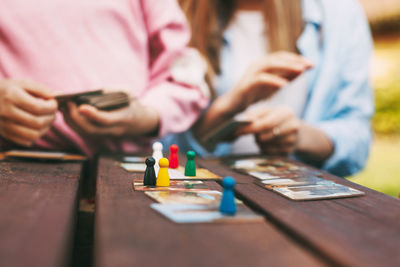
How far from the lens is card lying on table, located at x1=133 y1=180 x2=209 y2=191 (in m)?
0.63

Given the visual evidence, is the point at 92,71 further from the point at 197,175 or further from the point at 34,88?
the point at 197,175

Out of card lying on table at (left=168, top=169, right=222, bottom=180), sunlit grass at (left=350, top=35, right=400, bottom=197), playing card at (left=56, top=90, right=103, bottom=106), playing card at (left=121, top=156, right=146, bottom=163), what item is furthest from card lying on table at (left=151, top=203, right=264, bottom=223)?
sunlit grass at (left=350, top=35, right=400, bottom=197)

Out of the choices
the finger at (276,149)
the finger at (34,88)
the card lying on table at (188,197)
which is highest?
the finger at (34,88)

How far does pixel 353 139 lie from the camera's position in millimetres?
1602

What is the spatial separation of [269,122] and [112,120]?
1.77 feet

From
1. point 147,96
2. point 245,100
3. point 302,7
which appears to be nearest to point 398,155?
point 302,7

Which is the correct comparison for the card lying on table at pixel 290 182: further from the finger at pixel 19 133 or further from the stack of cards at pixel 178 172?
the finger at pixel 19 133

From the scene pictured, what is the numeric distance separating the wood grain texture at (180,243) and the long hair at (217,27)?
51.1 inches

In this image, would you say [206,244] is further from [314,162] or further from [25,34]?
[314,162]

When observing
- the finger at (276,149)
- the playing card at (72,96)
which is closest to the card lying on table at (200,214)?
the playing card at (72,96)

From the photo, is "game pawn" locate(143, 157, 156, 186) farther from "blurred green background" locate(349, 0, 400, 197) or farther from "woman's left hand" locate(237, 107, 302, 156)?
"blurred green background" locate(349, 0, 400, 197)

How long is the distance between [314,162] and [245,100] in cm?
44

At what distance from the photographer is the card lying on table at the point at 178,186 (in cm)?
63

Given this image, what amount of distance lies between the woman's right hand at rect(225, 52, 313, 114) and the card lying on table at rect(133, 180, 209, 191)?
731 mm
